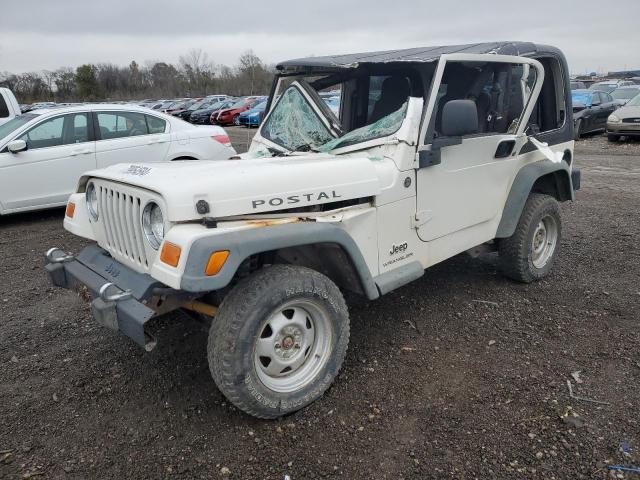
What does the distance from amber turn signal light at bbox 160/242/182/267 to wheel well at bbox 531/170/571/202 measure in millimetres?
3609

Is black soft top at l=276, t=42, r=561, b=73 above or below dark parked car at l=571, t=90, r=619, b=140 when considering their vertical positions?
above

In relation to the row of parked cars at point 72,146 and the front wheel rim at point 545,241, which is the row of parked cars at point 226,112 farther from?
the front wheel rim at point 545,241

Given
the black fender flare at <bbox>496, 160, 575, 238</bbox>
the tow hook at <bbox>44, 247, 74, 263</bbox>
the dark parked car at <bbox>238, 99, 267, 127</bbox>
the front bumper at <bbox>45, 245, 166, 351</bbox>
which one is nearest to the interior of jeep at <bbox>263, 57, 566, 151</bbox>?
the black fender flare at <bbox>496, 160, 575, 238</bbox>

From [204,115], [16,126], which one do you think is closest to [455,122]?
[16,126]

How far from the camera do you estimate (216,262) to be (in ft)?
8.30

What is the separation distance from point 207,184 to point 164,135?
5.72 meters

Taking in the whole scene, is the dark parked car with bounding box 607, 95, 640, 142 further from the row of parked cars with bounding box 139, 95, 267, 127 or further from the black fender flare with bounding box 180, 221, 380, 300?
the black fender flare with bounding box 180, 221, 380, 300

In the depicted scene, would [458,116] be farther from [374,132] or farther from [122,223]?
[122,223]

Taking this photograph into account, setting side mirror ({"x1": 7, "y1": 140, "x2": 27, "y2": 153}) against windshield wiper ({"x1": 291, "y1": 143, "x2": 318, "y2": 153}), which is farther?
side mirror ({"x1": 7, "y1": 140, "x2": 27, "y2": 153})

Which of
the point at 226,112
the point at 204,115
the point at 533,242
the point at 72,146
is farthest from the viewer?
the point at 204,115

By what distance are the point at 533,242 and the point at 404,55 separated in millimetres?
2090

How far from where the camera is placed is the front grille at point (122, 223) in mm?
2904

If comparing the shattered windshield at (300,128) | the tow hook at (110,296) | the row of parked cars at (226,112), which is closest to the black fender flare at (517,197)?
the shattered windshield at (300,128)

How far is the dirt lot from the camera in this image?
8.80 feet
